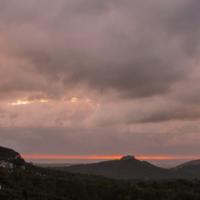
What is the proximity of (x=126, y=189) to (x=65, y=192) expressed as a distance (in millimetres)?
14760

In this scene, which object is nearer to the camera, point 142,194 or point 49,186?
point 142,194

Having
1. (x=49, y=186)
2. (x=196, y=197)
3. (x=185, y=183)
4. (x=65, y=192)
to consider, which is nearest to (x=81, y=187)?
(x=65, y=192)

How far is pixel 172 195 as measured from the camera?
48500 mm

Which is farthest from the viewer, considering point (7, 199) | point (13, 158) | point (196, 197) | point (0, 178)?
point (13, 158)

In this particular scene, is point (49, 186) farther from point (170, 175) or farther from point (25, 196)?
point (170, 175)

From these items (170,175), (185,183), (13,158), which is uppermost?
(13,158)

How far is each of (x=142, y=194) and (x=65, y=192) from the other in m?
18.7

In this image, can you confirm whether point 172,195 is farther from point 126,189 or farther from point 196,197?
point 126,189

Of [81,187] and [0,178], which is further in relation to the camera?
[81,187]

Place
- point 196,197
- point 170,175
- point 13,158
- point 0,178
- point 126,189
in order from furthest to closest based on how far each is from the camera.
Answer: point 170,175
point 13,158
point 126,189
point 196,197
point 0,178

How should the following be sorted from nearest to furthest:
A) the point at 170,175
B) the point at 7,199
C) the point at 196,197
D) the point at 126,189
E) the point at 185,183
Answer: the point at 7,199, the point at 196,197, the point at 126,189, the point at 185,183, the point at 170,175

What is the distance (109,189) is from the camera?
52.8 m

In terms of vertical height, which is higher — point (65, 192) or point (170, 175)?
point (65, 192)

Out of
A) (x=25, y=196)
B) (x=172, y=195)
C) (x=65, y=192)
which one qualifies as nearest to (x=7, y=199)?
(x=25, y=196)
